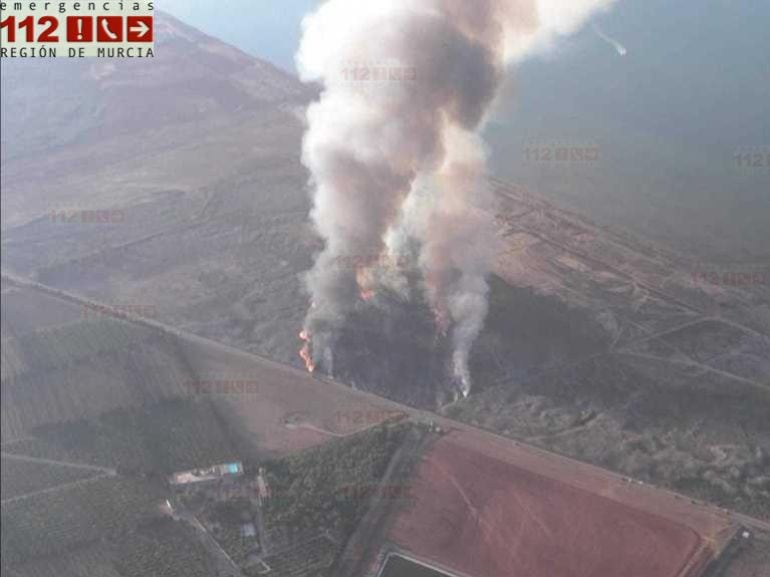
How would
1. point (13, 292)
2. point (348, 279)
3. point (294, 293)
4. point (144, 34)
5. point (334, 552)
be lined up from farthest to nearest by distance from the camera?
point (144, 34) → point (294, 293) → point (348, 279) → point (13, 292) → point (334, 552)

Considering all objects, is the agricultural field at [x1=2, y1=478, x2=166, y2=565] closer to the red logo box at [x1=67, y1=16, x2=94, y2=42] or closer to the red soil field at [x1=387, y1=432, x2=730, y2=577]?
the red soil field at [x1=387, y1=432, x2=730, y2=577]

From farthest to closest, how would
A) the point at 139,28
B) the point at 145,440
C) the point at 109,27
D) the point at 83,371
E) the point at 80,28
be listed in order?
1. the point at 139,28
2. the point at 109,27
3. the point at 80,28
4. the point at 83,371
5. the point at 145,440

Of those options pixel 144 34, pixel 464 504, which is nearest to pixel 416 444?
pixel 464 504

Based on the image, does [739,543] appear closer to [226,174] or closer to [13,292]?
[13,292]

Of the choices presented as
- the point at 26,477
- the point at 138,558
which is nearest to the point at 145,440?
the point at 26,477

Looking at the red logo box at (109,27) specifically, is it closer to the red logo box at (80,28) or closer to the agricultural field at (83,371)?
the red logo box at (80,28)

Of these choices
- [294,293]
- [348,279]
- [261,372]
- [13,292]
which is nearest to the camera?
[13,292]

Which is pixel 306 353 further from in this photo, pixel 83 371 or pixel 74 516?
pixel 74 516
